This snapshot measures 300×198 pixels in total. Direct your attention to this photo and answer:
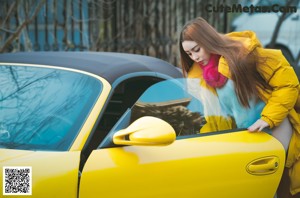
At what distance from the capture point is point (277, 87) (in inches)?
115

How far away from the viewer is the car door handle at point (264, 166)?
2.79 metres

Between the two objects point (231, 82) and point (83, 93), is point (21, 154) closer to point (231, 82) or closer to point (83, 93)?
point (83, 93)

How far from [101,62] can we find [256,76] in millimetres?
807

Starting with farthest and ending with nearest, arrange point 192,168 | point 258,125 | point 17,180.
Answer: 1. point 258,125
2. point 192,168
3. point 17,180

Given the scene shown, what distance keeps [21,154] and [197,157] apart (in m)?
0.77

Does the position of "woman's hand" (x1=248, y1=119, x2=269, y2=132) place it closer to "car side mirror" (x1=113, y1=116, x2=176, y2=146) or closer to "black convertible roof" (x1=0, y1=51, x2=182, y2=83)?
"car side mirror" (x1=113, y1=116, x2=176, y2=146)

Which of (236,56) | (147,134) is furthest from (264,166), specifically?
(147,134)

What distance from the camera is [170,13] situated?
8703 millimetres

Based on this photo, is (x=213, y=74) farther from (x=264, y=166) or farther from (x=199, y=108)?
(x=264, y=166)

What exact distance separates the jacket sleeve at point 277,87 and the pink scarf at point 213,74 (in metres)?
0.21

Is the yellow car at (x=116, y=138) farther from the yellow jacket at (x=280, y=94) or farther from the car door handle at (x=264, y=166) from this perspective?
the yellow jacket at (x=280, y=94)

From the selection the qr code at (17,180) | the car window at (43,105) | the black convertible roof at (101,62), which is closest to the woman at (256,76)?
the black convertible roof at (101,62)

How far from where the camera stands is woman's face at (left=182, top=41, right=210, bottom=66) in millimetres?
3061

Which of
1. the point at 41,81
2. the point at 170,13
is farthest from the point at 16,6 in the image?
the point at 41,81
